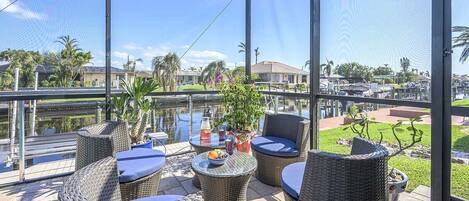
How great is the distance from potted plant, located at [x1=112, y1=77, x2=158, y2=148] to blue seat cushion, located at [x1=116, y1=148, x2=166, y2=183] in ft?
2.09

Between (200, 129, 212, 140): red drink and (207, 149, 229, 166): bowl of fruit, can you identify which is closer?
(207, 149, 229, 166): bowl of fruit

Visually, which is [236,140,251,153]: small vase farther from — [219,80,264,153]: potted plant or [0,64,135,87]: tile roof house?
[0,64,135,87]: tile roof house

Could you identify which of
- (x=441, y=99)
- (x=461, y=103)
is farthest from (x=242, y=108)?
(x=461, y=103)

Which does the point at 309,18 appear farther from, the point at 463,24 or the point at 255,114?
the point at 463,24

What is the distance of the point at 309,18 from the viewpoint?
351 cm

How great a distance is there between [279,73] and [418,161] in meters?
2.39

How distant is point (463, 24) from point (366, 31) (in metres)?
0.93

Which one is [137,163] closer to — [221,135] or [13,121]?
[221,135]

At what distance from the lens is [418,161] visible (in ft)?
8.21

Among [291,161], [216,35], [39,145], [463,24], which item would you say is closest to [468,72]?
[463,24]

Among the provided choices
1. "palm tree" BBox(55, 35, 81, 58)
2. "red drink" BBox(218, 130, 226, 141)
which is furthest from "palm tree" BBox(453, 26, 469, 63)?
"palm tree" BBox(55, 35, 81, 58)

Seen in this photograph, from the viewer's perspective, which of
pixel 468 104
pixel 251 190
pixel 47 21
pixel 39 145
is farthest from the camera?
pixel 39 145

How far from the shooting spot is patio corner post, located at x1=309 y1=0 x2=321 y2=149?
3.42m

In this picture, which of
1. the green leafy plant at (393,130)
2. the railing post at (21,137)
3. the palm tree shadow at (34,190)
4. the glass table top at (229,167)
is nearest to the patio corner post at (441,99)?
the green leafy plant at (393,130)
